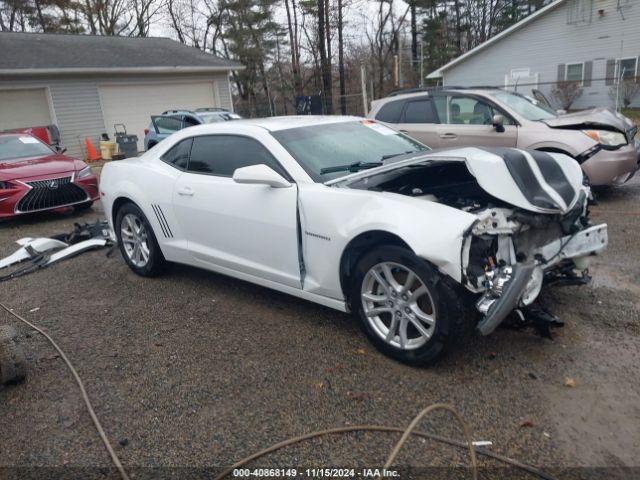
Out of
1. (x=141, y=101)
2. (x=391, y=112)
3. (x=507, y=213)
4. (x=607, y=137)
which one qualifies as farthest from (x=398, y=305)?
(x=141, y=101)

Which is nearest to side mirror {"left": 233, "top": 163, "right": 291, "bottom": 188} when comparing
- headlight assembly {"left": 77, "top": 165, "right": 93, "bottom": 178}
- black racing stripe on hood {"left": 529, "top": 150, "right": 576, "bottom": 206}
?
black racing stripe on hood {"left": 529, "top": 150, "right": 576, "bottom": 206}

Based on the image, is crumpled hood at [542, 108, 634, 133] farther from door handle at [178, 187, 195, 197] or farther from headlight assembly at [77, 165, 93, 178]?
headlight assembly at [77, 165, 93, 178]

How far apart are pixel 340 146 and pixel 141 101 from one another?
689 inches

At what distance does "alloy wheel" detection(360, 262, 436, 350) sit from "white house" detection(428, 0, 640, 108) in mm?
21280

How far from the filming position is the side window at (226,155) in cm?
405

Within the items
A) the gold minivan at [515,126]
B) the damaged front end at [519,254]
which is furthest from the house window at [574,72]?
the damaged front end at [519,254]

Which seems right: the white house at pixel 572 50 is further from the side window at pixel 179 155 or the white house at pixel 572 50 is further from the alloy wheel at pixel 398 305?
the alloy wheel at pixel 398 305

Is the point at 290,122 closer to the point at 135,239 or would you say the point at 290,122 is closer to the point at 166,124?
the point at 135,239

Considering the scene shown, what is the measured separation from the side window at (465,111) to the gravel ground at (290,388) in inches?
147

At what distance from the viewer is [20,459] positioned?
2723 mm

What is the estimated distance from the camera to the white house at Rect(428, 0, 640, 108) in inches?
893

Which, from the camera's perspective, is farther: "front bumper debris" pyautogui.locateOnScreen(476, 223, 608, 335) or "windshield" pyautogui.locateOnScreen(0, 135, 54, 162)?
"windshield" pyautogui.locateOnScreen(0, 135, 54, 162)

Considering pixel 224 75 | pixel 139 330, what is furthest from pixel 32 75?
pixel 139 330

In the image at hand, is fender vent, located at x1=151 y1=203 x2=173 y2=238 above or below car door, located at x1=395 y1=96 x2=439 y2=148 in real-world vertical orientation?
below
